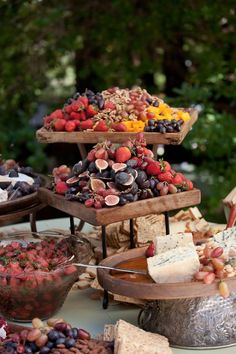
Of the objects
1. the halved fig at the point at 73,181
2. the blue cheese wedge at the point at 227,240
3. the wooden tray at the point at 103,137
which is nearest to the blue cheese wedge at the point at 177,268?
the blue cheese wedge at the point at 227,240

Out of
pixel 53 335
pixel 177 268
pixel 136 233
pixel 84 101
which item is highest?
pixel 84 101

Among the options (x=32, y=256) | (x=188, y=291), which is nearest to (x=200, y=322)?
(x=188, y=291)

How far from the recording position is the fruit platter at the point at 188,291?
228 cm

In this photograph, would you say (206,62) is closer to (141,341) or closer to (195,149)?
(195,149)

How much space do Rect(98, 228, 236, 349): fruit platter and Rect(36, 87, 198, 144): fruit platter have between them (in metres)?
0.75

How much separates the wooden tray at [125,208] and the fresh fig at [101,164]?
130mm

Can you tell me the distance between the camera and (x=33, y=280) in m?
2.52

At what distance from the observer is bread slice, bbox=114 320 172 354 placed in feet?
7.21

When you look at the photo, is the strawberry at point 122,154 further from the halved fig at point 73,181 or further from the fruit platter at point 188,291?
the fruit platter at point 188,291

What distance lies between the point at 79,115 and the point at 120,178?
0.69 metres

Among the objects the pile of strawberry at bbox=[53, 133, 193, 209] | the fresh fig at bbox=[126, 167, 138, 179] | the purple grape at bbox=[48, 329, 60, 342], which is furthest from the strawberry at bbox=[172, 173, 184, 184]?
the purple grape at bbox=[48, 329, 60, 342]

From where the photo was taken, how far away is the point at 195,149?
5863mm

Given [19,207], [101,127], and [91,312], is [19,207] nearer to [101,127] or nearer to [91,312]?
[101,127]

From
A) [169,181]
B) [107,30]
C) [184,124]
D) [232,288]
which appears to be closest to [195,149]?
[107,30]
